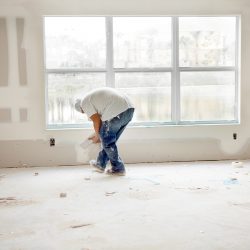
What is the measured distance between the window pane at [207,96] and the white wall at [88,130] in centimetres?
17

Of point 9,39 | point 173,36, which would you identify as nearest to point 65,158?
point 9,39

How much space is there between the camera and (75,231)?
3.45m

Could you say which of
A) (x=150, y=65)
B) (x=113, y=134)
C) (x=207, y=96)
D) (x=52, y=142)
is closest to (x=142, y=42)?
(x=150, y=65)

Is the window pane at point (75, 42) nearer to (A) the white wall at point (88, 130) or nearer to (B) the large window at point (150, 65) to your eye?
(B) the large window at point (150, 65)

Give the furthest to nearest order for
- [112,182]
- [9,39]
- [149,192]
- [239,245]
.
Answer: [9,39] → [112,182] → [149,192] → [239,245]

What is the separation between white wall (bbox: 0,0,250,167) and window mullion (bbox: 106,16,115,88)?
0.17m

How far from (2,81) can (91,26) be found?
1377 millimetres

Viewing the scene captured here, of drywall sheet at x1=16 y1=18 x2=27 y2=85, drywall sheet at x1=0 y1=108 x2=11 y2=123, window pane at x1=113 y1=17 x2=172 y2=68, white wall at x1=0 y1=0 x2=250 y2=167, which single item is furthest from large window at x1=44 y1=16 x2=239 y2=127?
drywall sheet at x1=0 y1=108 x2=11 y2=123

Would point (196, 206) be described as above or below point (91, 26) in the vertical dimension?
below

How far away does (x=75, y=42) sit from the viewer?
606 centimetres

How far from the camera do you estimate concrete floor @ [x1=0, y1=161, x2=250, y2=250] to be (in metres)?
3.22

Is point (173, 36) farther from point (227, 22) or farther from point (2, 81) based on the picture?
point (2, 81)

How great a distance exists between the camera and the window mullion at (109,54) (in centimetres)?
605

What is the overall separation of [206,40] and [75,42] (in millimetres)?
1788
